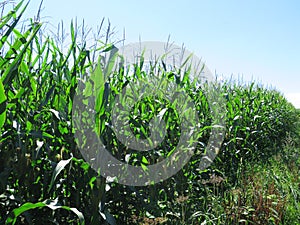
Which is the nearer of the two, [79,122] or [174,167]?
[79,122]

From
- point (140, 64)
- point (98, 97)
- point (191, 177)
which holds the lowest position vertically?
point (191, 177)

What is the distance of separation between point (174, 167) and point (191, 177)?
199 millimetres

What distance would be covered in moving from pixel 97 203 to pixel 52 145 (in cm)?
34

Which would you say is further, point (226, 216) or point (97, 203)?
point (226, 216)

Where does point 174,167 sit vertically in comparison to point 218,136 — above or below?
below

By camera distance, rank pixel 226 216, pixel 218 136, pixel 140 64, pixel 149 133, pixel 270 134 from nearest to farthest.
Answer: pixel 226 216 < pixel 149 133 < pixel 140 64 < pixel 218 136 < pixel 270 134

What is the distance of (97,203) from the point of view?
159 centimetres

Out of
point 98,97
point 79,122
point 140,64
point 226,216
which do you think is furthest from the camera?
point 140,64

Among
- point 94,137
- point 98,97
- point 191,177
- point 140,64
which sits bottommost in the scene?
point 191,177

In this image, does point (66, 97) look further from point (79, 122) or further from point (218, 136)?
point (218, 136)

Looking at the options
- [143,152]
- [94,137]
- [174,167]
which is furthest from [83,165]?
[174,167]

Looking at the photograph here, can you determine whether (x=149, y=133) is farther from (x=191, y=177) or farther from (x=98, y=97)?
(x=98, y=97)

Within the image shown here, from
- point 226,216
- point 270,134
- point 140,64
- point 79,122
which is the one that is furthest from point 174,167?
point 270,134

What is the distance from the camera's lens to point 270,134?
4.95m
